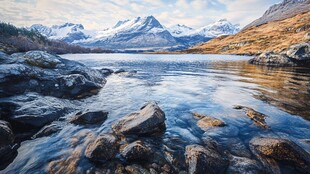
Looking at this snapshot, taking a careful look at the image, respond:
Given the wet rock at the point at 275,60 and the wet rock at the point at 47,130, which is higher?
the wet rock at the point at 275,60

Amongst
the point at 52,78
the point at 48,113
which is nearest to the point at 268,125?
the point at 48,113

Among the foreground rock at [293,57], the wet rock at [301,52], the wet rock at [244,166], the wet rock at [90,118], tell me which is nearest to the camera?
the wet rock at [244,166]

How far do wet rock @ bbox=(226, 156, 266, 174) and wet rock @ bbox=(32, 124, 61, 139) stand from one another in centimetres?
905

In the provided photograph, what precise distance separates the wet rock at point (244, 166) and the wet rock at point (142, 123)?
13.8 ft

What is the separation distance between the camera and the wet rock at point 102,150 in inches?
314

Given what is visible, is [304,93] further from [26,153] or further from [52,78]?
[52,78]

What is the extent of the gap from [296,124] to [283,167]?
17.5 ft

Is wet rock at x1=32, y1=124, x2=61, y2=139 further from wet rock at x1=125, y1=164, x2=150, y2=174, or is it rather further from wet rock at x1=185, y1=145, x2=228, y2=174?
wet rock at x1=185, y1=145, x2=228, y2=174

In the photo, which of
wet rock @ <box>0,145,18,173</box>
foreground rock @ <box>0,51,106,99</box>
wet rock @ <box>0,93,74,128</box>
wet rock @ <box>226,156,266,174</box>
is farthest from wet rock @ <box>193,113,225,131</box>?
foreground rock @ <box>0,51,106,99</box>

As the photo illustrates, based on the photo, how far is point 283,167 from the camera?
752 centimetres

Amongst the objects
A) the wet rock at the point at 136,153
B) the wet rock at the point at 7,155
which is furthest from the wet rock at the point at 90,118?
the wet rock at the point at 136,153

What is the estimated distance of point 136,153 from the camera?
7992mm

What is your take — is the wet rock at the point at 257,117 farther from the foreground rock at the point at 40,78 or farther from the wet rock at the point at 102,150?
the foreground rock at the point at 40,78

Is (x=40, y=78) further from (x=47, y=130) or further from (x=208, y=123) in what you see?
(x=208, y=123)
